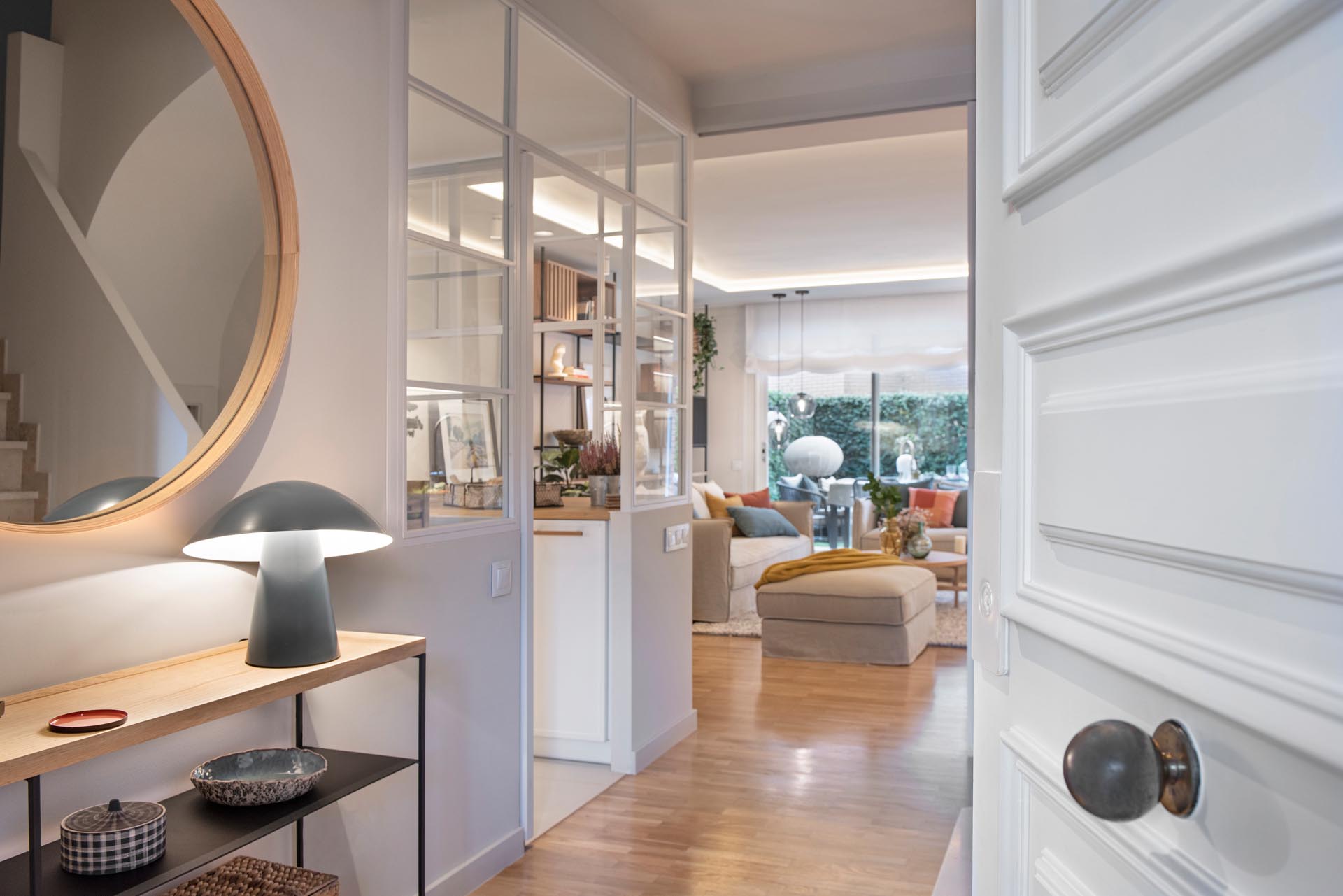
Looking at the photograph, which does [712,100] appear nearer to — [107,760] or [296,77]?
[296,77]

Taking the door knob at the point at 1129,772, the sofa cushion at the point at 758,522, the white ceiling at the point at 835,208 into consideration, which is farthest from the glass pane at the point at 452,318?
the sofa cushion at the point at 758,522

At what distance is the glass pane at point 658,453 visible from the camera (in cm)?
404

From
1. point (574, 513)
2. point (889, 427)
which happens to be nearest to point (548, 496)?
point (574, 513)

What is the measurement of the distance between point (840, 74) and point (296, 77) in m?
2.82

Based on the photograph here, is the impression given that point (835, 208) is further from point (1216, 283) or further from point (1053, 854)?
point (1216, 283)

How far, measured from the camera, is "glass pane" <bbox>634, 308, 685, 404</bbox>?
4.05 m

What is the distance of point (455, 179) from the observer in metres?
2.82

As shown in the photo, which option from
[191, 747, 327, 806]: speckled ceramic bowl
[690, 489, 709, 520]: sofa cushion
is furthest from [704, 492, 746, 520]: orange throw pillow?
[191, 747, 327, 806]: speckled ceramic bowl

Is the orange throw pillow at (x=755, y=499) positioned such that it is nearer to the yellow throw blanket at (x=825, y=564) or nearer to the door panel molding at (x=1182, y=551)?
the yellow throw blanket at (x=825, y=564)

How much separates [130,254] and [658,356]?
2607 mm

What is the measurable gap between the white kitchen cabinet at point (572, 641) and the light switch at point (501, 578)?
943 mm

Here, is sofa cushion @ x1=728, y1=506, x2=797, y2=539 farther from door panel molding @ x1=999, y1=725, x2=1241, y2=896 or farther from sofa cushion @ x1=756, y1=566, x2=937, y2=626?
door panel molding @ x1=999, y1=725, x2=1241, y2=896

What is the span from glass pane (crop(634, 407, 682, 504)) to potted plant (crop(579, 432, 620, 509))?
11cm

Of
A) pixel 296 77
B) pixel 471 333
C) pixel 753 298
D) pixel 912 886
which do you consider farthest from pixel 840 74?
pixel 753 298
